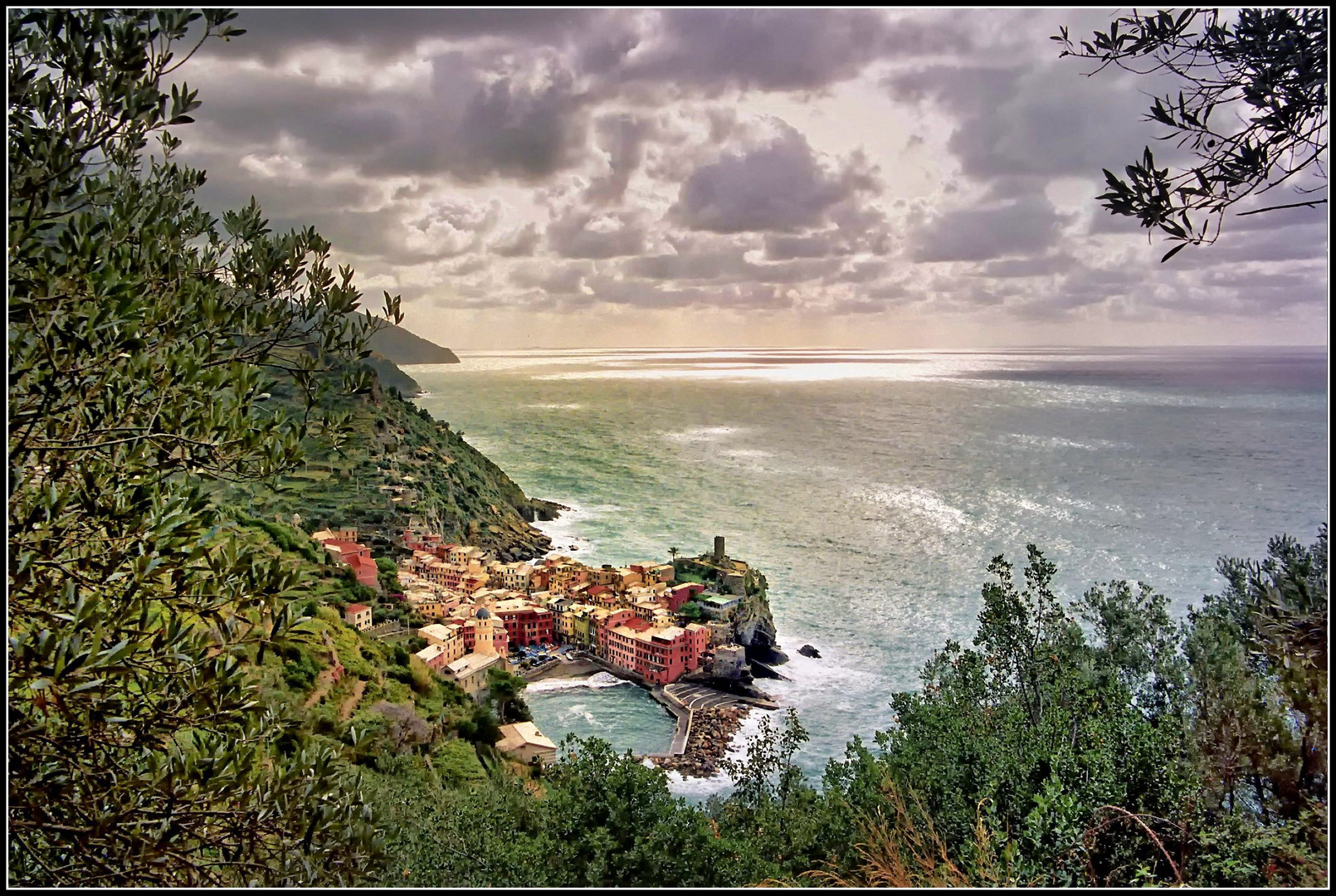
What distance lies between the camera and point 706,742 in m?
A: 7.09

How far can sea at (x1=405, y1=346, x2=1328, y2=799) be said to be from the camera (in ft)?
23.6

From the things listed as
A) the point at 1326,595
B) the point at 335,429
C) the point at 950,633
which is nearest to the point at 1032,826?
the point at 1326,595

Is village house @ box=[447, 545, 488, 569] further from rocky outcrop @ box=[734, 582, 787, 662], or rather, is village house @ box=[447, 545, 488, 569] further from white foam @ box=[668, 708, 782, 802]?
white foam @ box=[668, 708, 782, 802]

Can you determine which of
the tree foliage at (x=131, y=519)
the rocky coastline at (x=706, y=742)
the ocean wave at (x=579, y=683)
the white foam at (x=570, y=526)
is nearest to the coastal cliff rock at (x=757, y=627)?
the rocky coastline at (x=706, y=742)

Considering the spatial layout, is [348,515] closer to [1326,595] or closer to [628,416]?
[628,416]

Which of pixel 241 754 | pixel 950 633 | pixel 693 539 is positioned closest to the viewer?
pixel 241 754

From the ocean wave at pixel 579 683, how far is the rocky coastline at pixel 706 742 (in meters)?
1.18

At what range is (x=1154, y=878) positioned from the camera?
7.75 ft

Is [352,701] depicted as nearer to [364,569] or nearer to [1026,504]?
[364,569]

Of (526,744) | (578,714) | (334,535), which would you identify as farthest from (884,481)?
(334,535)

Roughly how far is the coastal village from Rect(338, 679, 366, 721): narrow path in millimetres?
1130

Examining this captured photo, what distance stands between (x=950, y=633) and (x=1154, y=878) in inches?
190

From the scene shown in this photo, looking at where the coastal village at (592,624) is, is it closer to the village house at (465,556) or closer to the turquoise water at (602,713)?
the turquoise water at (602,713)

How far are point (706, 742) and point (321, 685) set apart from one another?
157 inches
